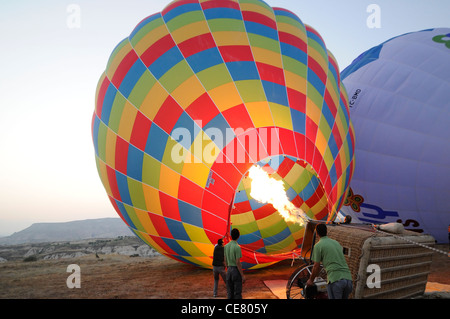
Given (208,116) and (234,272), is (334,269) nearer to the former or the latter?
(234,272)

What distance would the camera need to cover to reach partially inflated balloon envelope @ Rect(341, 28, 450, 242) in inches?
294

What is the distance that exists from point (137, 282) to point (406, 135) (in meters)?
6.98

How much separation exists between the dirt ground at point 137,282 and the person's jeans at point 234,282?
0.71 meters

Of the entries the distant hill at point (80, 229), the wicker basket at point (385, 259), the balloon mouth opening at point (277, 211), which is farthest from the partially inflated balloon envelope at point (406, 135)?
the distant hill at point (80, 229)

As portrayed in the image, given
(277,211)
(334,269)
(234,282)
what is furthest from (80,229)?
(334,269)

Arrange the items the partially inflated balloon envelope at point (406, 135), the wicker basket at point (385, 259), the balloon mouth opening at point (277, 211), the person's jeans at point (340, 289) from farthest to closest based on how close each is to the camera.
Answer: the partially inflated balloon envelope at point (406, 135) < the balloon mouth opening at point (277, 211) < the wicker basket at point (385, 259) < the person's jeans at point (340, 289)

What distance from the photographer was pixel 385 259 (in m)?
3.65

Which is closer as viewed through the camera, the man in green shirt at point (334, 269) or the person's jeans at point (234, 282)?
the man in green shirt at point (334, 269)

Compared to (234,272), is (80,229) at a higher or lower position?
lower

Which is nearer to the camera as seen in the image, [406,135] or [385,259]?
[385,259]

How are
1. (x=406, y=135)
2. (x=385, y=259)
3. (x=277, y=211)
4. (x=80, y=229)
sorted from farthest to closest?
(x=80, y=229) → (x=406, y=135) → (x=277, y=211) → (x=385, y=259)

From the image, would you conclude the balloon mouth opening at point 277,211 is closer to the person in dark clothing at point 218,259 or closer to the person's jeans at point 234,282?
the person in dark clothing at point 218,259

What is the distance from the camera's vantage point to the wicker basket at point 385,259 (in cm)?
352

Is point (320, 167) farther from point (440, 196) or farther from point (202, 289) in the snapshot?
point (440, 196)
